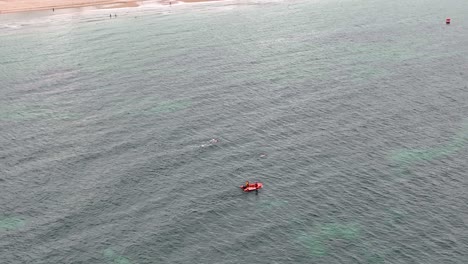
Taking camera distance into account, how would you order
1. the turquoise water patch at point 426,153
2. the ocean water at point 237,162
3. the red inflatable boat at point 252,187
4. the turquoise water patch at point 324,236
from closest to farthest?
the turquoise water patch at point 324,236
the ocean water at point 237,162
the red inflatable boat at point 252,187
the turquoise water patch at point 426,153

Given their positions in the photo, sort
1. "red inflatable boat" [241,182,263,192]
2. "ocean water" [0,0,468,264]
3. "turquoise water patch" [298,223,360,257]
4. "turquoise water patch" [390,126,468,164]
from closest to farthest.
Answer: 1. "turquoise water patch" [298,223,360,257]
2. "ocean water" [0,0,468,264]
3. "red inflatable boat" [241,182,263,192]
4. "turquoise water patch" [390,126,468,164]

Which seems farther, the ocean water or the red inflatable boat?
the red inflatable boat

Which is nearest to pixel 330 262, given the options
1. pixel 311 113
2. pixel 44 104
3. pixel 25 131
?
pixel 311 113

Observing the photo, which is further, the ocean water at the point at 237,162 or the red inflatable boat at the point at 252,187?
the red inflatable boat at the point at 252,187

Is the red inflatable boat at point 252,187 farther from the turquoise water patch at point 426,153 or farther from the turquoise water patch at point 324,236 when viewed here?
the turquoise water patch at point 426,153

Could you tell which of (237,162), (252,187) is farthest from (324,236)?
(237,162)

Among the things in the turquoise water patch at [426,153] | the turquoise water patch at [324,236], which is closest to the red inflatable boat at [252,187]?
the turquoise water patch at [324,236]

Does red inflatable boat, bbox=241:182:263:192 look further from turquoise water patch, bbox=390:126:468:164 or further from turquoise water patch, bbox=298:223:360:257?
turquoise water patch, bbox=390:126:468:164

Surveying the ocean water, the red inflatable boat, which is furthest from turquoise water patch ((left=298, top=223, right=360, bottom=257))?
the red inflatable boat

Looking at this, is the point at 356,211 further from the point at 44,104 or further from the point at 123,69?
the point at 123,69
